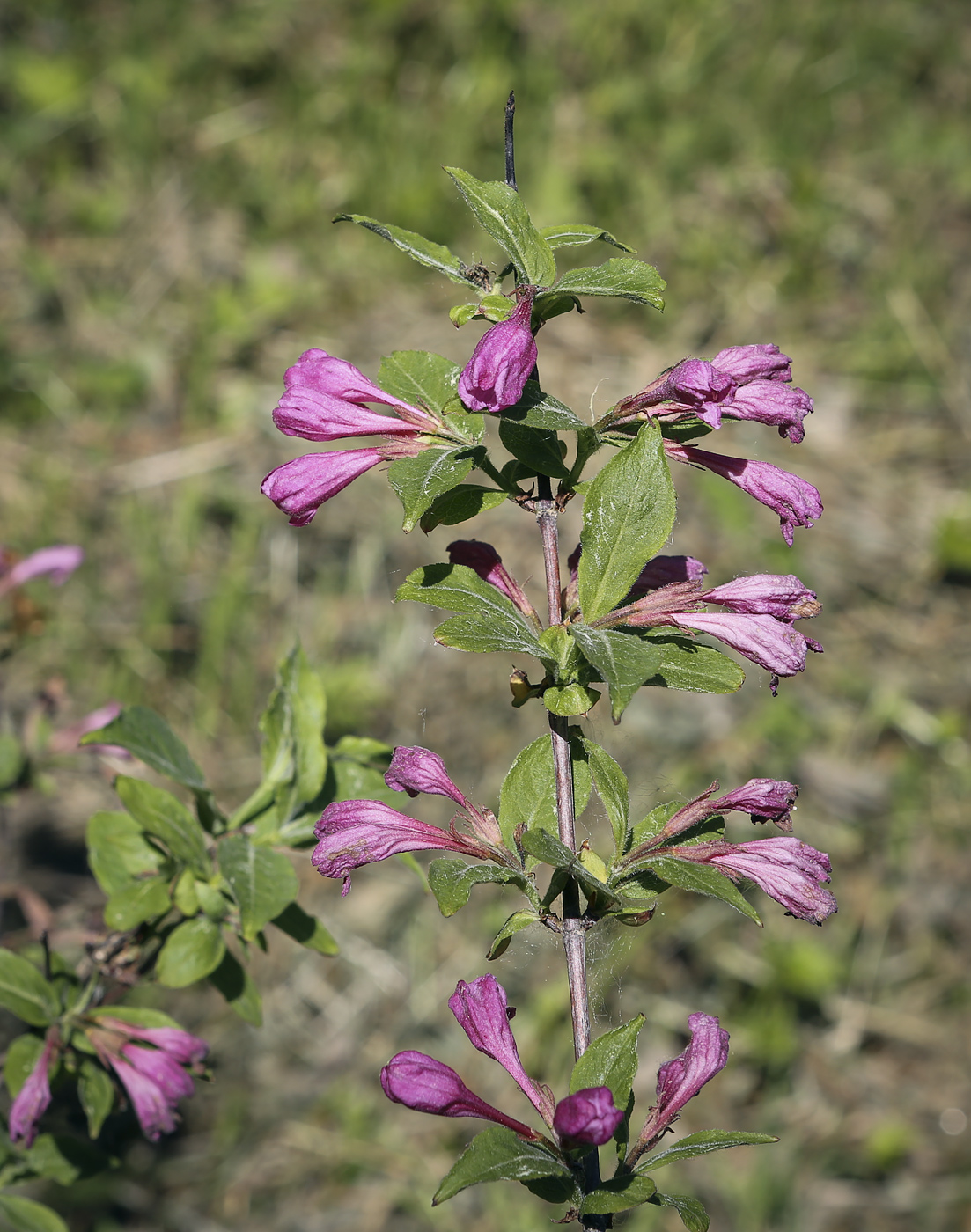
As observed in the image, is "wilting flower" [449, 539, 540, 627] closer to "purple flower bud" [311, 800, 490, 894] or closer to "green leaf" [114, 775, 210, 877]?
"purple flower bud" [311, 800, 490, 894]

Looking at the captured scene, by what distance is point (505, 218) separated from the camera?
1084 mm

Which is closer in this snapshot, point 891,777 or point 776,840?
point 776,840

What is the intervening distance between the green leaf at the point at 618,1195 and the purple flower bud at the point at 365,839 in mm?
352

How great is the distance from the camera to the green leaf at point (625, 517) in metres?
1.07

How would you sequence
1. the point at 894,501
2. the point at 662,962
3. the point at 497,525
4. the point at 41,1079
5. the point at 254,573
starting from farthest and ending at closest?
the point at 894,501 → the point at 497,525 → the point at 254,573 → the point at 662,962 → the point at 41,1079

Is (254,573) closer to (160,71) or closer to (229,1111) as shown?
(229,1111)

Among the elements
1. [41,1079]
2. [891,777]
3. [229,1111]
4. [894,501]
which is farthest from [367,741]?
[894,501]

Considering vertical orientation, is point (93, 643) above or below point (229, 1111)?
above

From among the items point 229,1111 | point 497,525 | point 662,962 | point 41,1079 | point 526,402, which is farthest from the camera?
point 497,525

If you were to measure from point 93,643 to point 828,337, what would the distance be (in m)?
3.21

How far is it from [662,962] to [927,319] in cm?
302

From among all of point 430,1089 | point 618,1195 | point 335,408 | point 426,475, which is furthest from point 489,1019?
point 335,408

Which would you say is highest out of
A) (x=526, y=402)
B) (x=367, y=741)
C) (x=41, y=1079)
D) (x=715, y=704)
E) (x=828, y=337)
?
(x=526, y=402)

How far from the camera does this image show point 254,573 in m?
3.68
